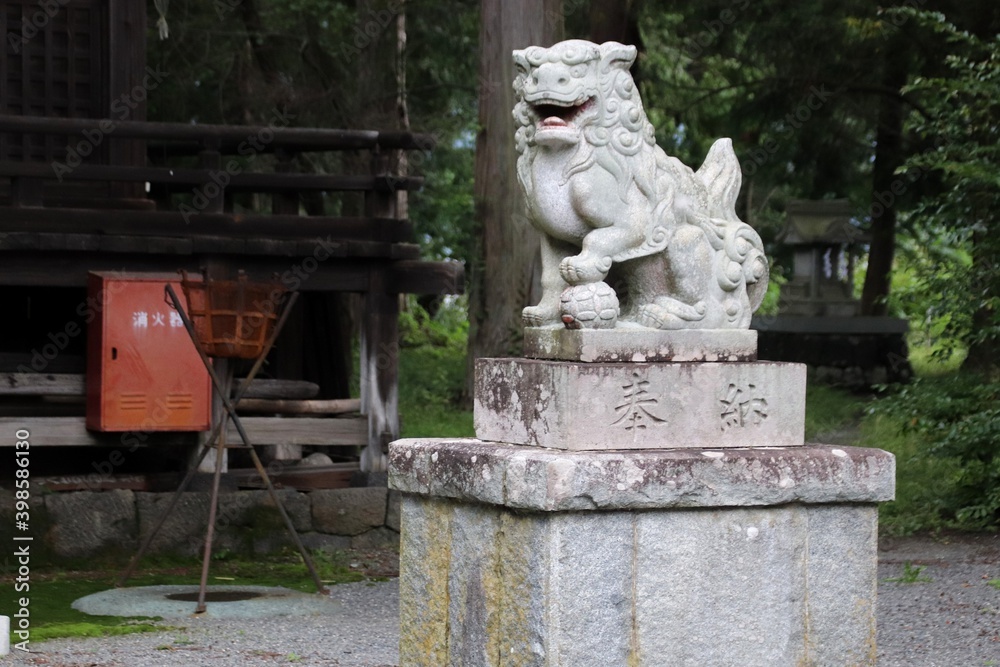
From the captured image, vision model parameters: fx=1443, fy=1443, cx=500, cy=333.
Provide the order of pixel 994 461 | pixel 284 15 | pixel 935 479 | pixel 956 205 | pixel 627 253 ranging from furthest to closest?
pixel 284 15, pixel 935 479, pixel 956 205, pixel 994 461, pixel 627 253

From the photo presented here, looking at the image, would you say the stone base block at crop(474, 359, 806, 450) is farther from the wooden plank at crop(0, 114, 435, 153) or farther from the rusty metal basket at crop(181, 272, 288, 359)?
the wooden plank at crop(0, 114, 435, 153)

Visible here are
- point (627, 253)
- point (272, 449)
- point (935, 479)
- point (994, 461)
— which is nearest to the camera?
point (627, 253)

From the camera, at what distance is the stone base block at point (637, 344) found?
192 inches

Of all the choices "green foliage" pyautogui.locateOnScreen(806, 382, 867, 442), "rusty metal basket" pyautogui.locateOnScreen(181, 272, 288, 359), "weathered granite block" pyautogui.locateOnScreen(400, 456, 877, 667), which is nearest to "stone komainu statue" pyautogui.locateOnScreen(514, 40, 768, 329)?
"weathered granite block" pyautogui.locateOnScreen(400, 456, 877, 667)

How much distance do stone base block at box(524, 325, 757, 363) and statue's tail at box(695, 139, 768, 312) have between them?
298mm

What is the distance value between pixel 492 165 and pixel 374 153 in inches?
76.6

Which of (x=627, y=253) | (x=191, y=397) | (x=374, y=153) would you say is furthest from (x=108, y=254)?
(x=627, y=253)

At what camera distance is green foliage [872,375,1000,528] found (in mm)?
9609

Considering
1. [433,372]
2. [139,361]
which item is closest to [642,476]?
[139,361]

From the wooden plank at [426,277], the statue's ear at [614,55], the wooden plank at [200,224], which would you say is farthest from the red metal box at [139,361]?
the statue's ear at [614,55]

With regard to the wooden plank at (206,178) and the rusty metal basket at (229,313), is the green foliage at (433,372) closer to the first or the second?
the wooden plank at (206,178)

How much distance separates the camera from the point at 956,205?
10.4 metres

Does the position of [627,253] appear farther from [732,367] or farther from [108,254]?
[108,254]

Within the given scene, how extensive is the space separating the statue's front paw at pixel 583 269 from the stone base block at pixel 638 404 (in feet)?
1.07
